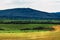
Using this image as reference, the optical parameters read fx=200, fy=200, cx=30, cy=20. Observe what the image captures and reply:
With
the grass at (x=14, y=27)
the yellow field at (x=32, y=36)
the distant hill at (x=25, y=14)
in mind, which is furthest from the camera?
the distant hill at (x=25, y=14)

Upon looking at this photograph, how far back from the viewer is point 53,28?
338 centimetres

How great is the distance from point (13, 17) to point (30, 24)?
1.06 feet

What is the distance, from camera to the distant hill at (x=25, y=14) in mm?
3447

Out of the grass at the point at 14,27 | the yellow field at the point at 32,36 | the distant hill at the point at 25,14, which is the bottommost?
the yellow field at the point at 32,36

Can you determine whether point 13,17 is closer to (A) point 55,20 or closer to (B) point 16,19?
(B) point 16,19

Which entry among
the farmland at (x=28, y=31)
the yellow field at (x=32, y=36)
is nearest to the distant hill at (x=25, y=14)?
the farmland at (x=28, y=31)

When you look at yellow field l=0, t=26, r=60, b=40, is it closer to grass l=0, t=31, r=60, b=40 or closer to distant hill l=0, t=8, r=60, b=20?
grass l=0, t=31, r=60, b=40

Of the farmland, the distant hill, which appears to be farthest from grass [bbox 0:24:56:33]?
the distant hill

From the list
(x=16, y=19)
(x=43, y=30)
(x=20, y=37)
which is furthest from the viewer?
(x=16, y=19)

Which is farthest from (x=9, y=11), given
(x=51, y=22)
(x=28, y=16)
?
(x=51, y=22)

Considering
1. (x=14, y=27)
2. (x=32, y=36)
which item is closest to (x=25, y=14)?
(x=14, y=27)

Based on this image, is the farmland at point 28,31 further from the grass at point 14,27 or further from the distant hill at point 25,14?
the distant hill at point 25,14

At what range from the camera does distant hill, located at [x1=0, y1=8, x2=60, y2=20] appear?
3447mm

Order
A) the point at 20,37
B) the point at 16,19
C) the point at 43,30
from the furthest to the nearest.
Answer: the point at 16,19
the point at 43,30
the point at 20,37
